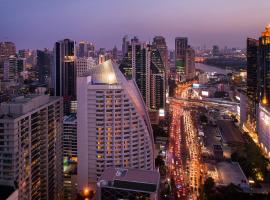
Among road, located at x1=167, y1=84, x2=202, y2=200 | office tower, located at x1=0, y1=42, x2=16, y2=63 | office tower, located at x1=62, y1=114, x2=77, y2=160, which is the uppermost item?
office tower, located at x1=0, y1=42, x2=16, y2=63

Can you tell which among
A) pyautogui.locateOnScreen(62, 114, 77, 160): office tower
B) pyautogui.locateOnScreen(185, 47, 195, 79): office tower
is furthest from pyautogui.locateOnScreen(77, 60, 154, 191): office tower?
pyautogui.locateOnScreen(185, 47, 195, 79): office tower

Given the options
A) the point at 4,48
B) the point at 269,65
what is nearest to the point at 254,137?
the point at 269,65

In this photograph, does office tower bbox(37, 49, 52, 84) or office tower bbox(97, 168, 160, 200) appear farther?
office tower bbox(37, 49, 52, 84)

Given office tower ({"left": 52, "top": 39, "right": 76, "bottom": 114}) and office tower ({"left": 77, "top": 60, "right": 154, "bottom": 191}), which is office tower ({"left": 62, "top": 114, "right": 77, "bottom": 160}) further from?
office tower ({"left": 52, "top": 39, "right": 76, "bottom": 114})

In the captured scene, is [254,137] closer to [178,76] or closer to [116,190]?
[116,190]

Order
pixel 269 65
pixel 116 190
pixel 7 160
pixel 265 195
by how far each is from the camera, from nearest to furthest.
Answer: pixel 7 160 < pixel 116 190 < pixel 265 195 < pixel 269 65

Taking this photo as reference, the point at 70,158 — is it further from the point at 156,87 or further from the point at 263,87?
the point at 263,87
